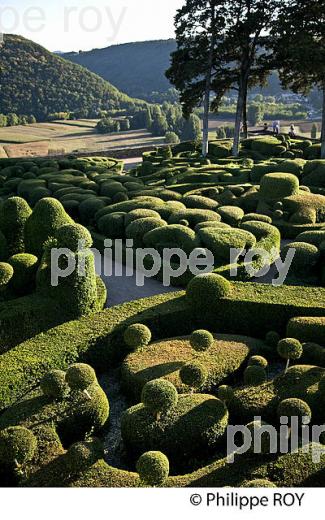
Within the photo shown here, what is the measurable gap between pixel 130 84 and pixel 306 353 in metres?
164

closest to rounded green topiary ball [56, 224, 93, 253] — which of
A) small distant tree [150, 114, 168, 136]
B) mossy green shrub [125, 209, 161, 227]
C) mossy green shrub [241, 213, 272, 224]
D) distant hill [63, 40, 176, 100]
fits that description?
mossy green shrub [125, 209, 161, 227]

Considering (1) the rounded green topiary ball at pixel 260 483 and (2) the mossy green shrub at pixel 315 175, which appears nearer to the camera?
(1) the rounded green topiary ball at pixel 260 483

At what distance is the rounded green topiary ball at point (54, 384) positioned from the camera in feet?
30.0

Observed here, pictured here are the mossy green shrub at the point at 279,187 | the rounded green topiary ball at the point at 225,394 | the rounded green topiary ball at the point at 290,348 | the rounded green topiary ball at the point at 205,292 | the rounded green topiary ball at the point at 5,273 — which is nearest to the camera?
the rounded green topiary ball at the point at 225,394

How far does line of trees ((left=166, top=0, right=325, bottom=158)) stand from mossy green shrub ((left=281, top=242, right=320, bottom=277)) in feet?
60.6

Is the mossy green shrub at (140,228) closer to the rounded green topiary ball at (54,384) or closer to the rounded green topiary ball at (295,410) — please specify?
the rounded green topiary ball at (54,384)

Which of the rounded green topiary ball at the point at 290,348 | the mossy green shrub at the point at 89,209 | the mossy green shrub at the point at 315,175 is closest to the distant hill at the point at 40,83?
the mossy green shrub at the point at 89,209

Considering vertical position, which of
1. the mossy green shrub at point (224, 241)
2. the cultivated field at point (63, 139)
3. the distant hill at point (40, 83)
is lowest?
the mossy green shrub at point (224, 241)

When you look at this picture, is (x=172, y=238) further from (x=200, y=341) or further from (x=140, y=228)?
(x=200, y=341)

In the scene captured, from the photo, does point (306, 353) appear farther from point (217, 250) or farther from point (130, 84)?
Result: point (130, 84)

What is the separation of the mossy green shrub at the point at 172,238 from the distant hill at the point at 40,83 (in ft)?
265

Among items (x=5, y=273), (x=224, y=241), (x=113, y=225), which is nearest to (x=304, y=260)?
(x=224, y=241)

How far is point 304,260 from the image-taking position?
1573 centimetres
